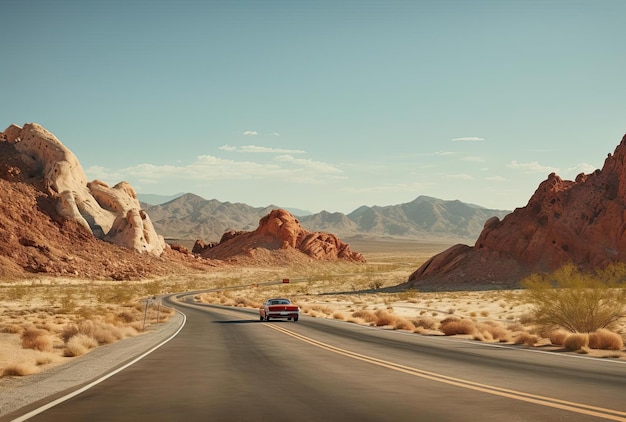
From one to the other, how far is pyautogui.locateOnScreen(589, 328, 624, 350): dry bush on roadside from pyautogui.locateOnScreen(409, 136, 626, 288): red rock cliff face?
49.5 m

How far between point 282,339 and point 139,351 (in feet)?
21.5

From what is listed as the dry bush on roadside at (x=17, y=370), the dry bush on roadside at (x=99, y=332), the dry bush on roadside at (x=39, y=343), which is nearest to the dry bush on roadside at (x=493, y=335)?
the dry bush on roadside at (x=99, y=332)

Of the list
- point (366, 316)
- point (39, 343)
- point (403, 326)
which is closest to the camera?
point (39, 343)

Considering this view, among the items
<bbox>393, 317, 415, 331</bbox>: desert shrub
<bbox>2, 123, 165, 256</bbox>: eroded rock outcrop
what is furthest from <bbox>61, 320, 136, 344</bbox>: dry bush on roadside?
<bbox>2, 123, 165, 256</bbox>: eroded rock outcrop

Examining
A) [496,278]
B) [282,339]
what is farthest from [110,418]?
[496,278]

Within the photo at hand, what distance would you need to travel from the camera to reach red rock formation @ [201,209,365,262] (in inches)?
6048

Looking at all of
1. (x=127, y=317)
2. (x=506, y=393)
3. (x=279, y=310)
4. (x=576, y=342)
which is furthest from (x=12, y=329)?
(x=506, y=393)

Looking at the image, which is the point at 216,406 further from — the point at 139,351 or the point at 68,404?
the point at 139,351

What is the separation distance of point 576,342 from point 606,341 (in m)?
1.00

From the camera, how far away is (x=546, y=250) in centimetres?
7281

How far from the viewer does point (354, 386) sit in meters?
11.9

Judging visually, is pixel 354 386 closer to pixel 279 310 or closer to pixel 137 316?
pixel 279 310

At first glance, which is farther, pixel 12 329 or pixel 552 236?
pixel 552 236

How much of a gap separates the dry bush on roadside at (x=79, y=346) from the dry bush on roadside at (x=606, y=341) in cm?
1647
